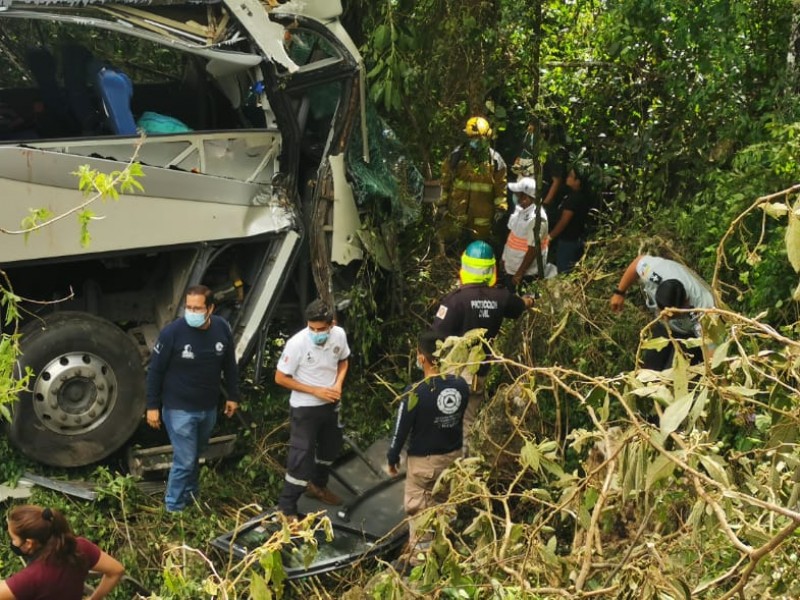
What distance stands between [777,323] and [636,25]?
250 cm

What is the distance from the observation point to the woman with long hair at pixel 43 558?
4656 mm

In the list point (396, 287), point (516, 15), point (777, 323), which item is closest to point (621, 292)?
point (777, 323)

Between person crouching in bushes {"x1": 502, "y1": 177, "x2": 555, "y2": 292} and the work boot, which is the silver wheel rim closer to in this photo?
the work boot

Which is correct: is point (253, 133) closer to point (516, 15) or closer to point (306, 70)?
point (306, 70)

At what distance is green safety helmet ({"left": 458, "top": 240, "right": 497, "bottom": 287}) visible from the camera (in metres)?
6.93

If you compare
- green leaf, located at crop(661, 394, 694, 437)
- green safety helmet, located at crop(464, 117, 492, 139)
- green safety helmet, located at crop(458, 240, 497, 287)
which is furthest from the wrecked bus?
green leaf, located at crop(661, 394, 694, 437)

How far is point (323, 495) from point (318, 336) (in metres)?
0.99

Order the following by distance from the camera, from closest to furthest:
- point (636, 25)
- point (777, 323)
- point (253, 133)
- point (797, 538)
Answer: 1. point (797, 538)
2. point (777, 323)
3. point (253, 133)
4. point (636, 25)

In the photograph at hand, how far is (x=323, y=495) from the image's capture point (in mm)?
6945

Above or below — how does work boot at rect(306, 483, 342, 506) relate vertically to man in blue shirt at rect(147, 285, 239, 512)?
below

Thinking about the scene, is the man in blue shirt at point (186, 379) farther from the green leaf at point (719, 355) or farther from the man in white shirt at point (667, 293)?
the green leaf at point (719, 355)

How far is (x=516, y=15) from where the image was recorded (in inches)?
318

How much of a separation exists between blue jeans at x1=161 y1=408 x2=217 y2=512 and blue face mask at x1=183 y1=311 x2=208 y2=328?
50 centimetres

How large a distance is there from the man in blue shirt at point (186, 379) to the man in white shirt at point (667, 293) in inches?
92.9
